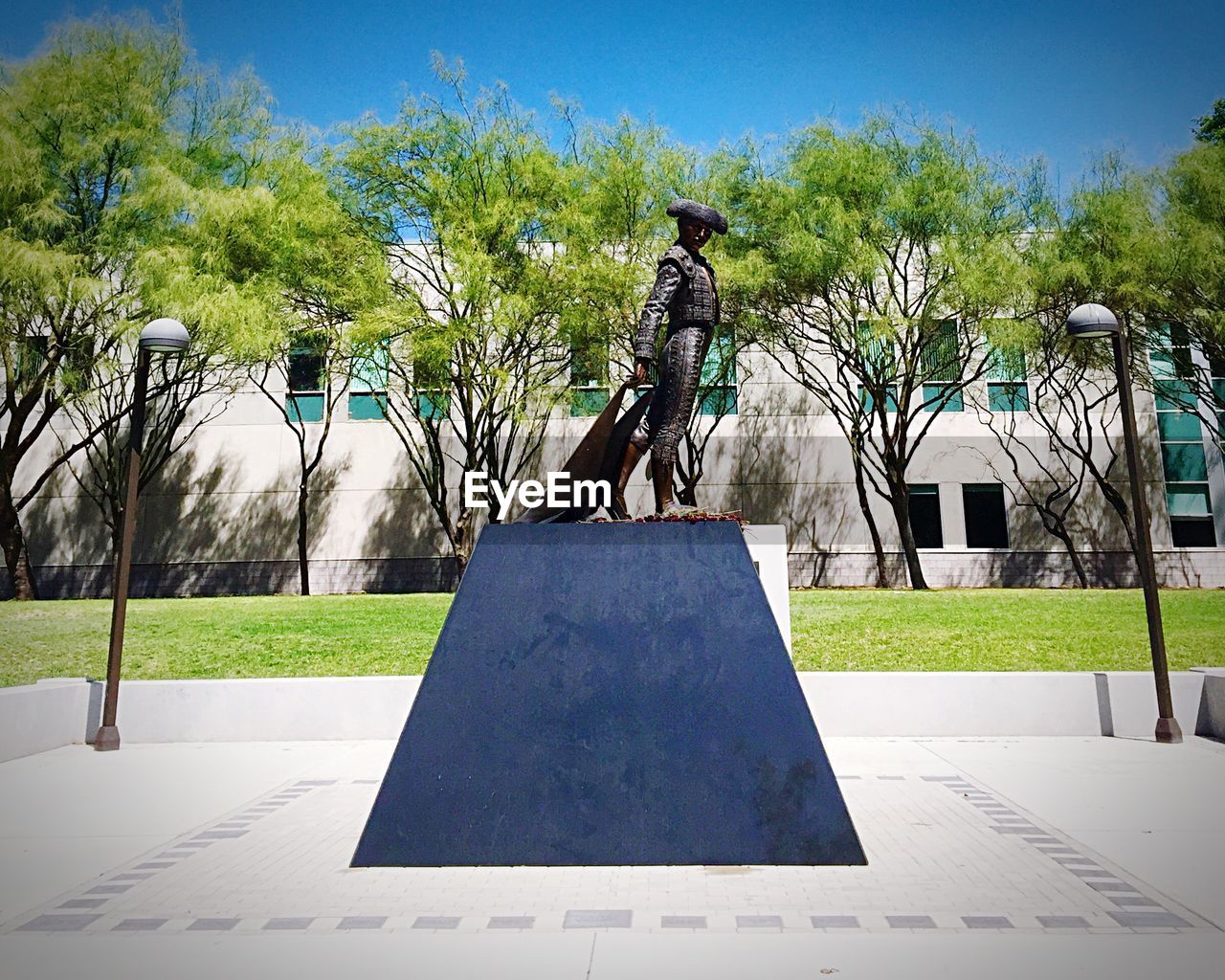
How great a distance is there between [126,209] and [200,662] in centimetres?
1093

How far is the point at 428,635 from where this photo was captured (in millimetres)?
14234

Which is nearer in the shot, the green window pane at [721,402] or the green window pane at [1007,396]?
the green window pane at [721,402]

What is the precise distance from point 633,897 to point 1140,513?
24.6 ft

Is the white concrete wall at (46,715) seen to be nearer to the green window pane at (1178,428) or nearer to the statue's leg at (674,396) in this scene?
the statue's leg at (674,396)

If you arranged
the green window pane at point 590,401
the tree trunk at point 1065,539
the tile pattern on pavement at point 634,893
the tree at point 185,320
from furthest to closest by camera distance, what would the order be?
the tree trunk at point 1065,539
the green window pane at point 590,401
the tree at point 185,320
the tile pattern on pavement at point 634,893

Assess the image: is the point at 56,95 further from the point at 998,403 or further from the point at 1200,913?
the point at 998,403

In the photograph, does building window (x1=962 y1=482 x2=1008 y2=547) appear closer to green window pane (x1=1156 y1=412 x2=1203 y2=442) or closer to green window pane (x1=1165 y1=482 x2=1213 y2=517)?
green window pane (x1=1165 y1=482 x2=1213 y2=517)

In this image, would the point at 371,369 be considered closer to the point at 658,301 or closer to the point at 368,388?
the point at 368,388

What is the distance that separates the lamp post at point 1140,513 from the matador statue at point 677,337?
12.1 feet

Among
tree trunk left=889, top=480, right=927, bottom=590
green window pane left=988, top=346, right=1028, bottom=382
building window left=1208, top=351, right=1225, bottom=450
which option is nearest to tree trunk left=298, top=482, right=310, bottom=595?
tree trunk left=889, top=480, right=927, bottom=590

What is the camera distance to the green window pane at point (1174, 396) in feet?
78.7

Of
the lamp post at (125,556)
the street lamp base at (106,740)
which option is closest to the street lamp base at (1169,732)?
the lamp post at (125,556)

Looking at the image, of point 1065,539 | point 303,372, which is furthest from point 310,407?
point 1065,539

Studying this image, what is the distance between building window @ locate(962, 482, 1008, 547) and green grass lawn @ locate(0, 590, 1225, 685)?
18.8 feet
